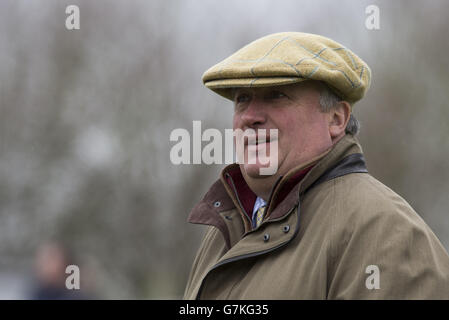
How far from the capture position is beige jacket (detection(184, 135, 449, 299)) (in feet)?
5.40

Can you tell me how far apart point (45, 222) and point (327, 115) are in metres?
4.08

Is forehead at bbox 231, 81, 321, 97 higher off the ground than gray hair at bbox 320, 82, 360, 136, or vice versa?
forehead at bbox 231, 81, 321, 97

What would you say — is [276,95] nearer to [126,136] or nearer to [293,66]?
[293,66]

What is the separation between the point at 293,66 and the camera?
1.93m

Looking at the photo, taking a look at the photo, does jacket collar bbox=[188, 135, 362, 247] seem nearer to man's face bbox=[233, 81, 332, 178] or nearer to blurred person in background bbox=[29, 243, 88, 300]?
man's face bbox=[233, 81, 332, 178]

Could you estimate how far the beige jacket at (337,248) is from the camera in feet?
5.40

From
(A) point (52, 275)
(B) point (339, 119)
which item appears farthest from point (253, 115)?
(A) point (52, 275)

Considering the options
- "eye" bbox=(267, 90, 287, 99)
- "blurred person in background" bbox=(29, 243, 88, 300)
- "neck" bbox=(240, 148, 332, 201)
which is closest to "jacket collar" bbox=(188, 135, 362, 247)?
"neck" bbox=(240, 148, 332, 201)

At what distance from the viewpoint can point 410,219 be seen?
1.76m

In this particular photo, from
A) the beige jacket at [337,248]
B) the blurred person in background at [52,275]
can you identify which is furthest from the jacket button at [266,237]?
the blurred person in background at [52,275]

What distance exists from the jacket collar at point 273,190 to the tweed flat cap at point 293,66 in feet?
0.73

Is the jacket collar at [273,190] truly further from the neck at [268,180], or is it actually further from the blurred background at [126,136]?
the blurred background at [126,136]

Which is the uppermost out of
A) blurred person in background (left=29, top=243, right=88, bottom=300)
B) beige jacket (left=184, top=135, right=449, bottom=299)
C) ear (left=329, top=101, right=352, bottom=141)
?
ear (left=329, top=101, right=352, bottom=141)
